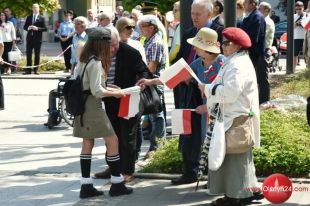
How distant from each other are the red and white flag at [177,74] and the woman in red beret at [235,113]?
0.85ft

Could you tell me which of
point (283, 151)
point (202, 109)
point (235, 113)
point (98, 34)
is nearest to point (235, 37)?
point (235, 113)

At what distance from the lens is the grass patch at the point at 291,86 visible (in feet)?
47.8

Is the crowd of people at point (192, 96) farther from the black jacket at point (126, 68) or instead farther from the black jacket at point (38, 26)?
the black jacket at point (38, 26)

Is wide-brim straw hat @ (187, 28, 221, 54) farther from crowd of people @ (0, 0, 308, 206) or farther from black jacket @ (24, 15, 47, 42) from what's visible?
black jacket @ (24, 15, 47, 42)


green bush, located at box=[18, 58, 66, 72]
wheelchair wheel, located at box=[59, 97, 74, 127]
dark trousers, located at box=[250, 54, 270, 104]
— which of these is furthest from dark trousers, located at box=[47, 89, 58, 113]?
green bush, located at box=[18, 58, 66, 72]

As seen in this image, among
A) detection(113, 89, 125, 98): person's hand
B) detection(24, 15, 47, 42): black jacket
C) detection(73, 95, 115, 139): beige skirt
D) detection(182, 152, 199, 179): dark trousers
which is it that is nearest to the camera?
detection(73, 95, 115, 139): beige skirt

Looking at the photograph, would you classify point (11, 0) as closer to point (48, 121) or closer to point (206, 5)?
point (48, 121)

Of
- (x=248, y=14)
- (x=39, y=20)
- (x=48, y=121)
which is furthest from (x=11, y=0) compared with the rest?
(x=248, y=14)

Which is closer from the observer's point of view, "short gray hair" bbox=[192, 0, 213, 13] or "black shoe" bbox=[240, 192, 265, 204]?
"black shoe" bbox=[240, 192, 265, 204]

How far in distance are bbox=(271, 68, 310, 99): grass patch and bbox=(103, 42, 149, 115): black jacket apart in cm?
629

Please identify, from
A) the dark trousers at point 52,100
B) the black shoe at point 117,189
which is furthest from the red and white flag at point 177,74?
the dark trousers at point 52,100

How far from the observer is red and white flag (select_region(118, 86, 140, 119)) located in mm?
7625

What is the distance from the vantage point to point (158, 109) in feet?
26.6

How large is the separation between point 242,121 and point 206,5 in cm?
157
